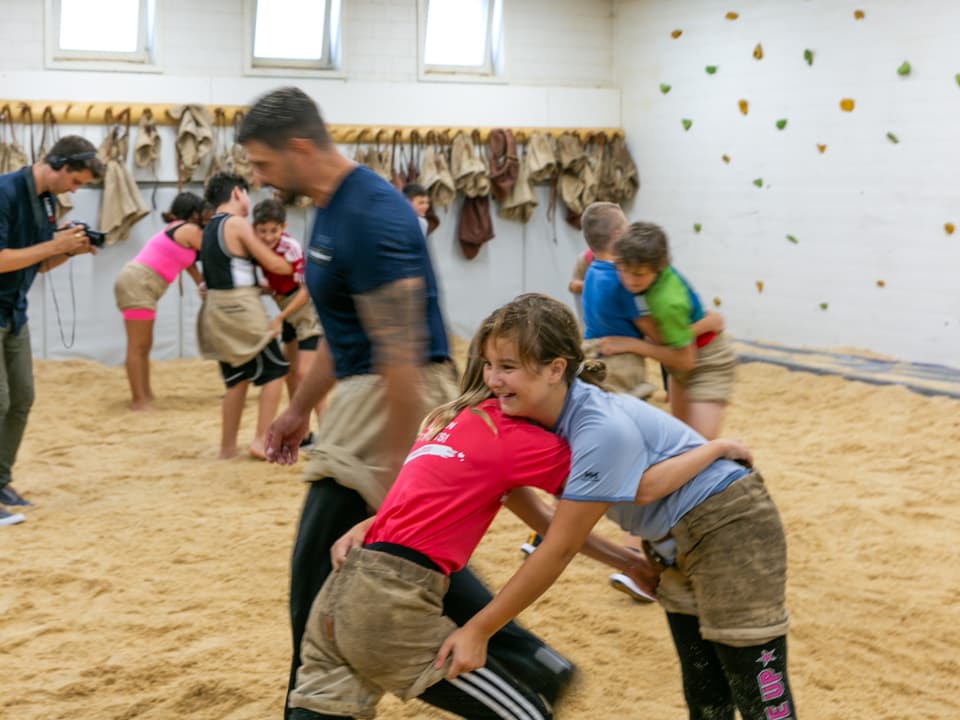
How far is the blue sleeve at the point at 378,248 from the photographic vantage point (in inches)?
96.0

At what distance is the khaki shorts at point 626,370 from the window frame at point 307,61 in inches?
264

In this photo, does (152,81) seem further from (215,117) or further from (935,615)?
(935,615)

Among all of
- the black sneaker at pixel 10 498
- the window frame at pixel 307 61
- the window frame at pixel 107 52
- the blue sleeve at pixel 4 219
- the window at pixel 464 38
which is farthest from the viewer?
the window at pixel 464 38

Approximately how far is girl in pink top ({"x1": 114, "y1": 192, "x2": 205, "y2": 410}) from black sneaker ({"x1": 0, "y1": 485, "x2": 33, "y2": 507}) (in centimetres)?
227

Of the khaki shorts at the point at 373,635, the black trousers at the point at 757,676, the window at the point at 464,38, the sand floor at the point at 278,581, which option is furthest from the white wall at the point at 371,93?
the black trousers at the point at 757,676

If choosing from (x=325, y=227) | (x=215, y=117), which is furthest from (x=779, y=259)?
(x=325, y=227)

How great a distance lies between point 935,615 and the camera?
3.96 metres

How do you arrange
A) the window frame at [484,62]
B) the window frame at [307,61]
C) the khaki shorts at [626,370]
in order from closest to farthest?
the khaki shorts at [626,370] → the window frame at [307,61] → the window frame at [484,62]

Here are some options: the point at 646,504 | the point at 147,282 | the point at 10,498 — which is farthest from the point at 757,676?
the point at 147,282

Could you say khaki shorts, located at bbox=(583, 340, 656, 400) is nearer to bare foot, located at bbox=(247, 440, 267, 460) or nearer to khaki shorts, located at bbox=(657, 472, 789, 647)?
khaki shorts, located at bbox=(657, 472, 789, 647)

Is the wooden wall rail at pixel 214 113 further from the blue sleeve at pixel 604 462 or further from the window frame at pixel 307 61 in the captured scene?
the blue sleeve at pixel 604 462

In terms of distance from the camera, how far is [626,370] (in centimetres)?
442

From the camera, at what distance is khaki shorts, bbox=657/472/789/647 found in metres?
2.32

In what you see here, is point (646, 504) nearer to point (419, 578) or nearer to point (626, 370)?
point (419, 578)
